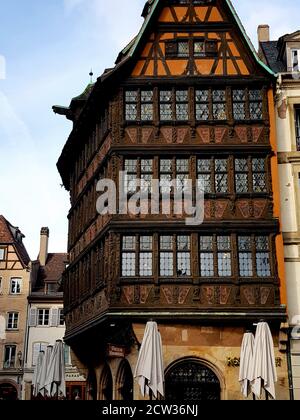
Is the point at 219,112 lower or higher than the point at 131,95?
lower

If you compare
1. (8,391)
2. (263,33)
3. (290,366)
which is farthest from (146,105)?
(8,391)

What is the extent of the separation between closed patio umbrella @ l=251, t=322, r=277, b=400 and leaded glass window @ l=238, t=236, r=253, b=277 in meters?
2.88

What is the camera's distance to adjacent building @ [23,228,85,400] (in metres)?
46.0

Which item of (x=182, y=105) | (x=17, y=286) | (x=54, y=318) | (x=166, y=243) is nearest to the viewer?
(x=166, y=243)

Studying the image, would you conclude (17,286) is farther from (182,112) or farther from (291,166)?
(291,166)

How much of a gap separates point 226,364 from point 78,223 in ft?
Result: 31.5

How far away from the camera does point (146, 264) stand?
19.6 meters

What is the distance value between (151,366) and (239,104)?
9035 millimetres

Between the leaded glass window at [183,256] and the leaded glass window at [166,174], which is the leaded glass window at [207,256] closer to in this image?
the leaded glass window at [183,256]

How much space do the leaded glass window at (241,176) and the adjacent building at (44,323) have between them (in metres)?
27.6

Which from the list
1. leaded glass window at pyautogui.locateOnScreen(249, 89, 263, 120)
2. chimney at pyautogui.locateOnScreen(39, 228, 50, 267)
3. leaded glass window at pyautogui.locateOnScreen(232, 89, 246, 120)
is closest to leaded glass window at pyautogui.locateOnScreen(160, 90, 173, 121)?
leaded glass window at pyautogui.locateOnScreen(232, 89, 246, 120)

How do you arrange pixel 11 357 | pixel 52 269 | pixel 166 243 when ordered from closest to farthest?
1. pixel 166 243
2. pixel 11 357
3. pixel 52 269

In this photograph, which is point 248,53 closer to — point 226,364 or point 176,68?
point 176,68
